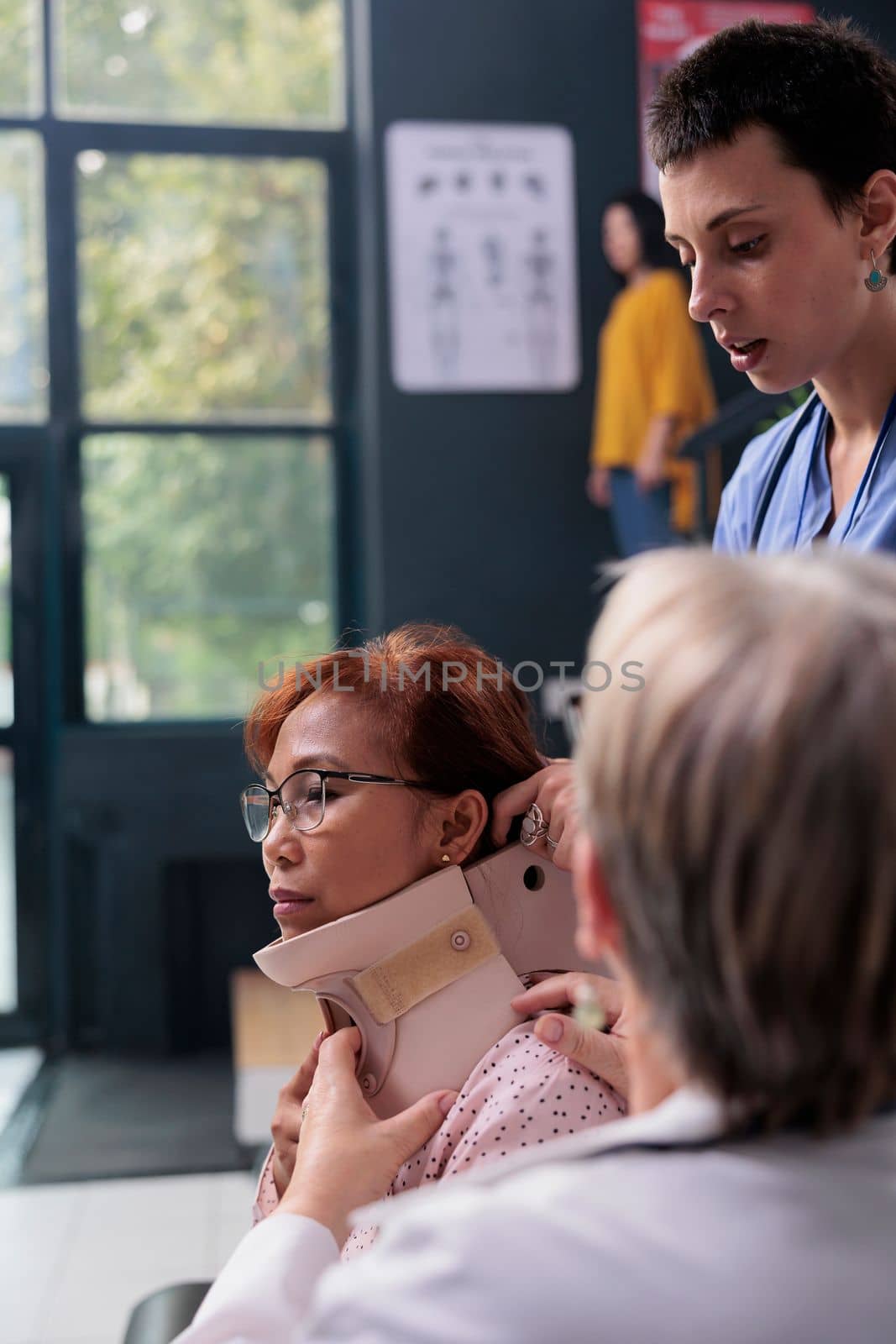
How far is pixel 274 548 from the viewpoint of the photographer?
4605 millimetres

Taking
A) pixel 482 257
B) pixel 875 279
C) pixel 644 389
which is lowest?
pixel 875 279

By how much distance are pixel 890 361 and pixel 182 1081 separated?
A: 11.0 feet

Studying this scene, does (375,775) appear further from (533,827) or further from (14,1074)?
(14,1074)

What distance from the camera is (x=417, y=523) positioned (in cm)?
437

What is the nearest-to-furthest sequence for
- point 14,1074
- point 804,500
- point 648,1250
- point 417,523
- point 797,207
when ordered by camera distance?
point 648,1250, point 797,207, point 804,500, point 14,1074, point 417,523

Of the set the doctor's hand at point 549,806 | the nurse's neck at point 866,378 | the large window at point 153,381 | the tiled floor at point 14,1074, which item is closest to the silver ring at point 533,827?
the doctor's hand at point 549,806

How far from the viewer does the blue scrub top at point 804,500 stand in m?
1.43

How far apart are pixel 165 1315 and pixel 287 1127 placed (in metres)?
0.27

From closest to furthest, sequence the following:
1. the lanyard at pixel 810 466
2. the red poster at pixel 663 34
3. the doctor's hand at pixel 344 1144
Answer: the doctor's hand at pixel 344 1144 → the lanyard at pixel 810 466 → the red poster at pixel 663 34

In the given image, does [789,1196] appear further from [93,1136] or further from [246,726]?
[93,1136]

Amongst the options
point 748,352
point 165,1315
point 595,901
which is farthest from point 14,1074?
point 595,901

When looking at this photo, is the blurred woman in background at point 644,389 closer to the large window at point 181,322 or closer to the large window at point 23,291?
the large window at point 181,322

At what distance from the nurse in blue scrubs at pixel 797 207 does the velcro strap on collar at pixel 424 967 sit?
60cm

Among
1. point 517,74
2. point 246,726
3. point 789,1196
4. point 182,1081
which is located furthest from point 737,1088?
point 517,74
